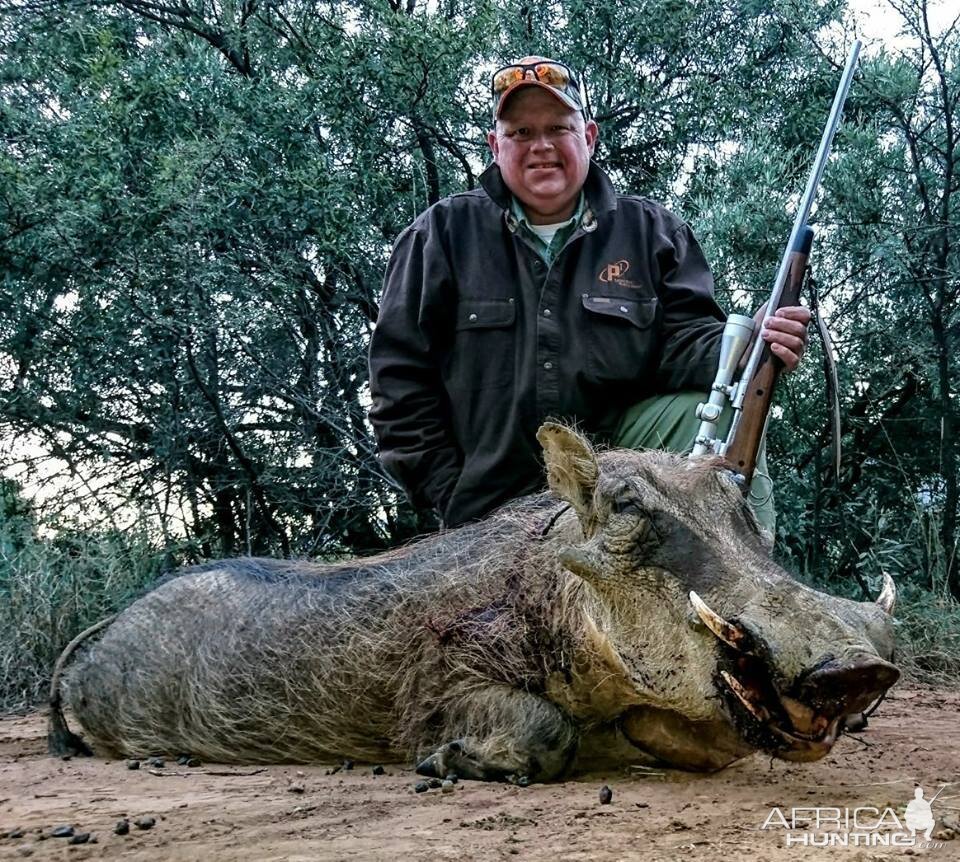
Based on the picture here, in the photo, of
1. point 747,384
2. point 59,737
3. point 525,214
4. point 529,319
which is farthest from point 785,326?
point 59,737

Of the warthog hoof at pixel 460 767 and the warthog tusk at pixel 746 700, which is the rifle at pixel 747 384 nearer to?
the warthog tusk at pixel 746 700

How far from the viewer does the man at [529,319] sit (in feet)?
13.9

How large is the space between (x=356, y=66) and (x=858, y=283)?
310cm

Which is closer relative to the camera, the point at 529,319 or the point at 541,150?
the point at 529,319

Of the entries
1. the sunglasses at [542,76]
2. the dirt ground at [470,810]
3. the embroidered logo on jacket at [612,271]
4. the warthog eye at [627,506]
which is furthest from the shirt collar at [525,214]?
the dirt ground at [470,810]

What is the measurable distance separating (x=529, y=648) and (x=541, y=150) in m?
2.10

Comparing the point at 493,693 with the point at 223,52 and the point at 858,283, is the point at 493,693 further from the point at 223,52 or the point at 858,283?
the point at 223,52

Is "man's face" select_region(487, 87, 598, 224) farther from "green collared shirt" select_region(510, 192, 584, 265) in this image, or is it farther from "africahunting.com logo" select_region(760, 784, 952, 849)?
"africahunting.com logo" select_region(760, 784, 952, 849)

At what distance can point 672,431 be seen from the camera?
13.3ft

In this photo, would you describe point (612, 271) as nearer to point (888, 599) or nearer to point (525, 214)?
point (525, 214)

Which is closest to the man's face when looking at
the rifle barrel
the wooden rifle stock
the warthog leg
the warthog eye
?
the rifle barrel

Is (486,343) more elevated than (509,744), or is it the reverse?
(486,343)

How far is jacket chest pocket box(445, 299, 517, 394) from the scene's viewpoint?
4316mm

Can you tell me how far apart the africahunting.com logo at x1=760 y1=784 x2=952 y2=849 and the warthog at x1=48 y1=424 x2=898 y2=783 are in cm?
14
